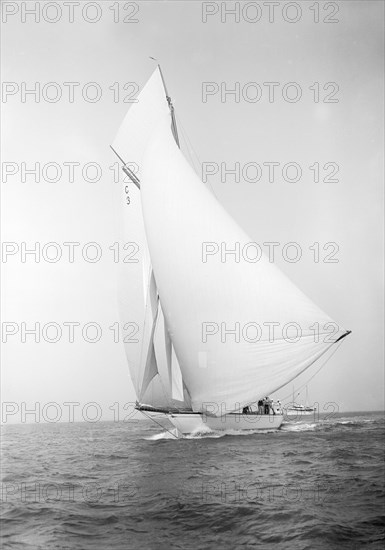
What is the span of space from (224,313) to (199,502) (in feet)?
30.0

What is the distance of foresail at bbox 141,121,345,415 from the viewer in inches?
658

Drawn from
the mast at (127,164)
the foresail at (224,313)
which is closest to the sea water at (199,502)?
the foresail at (224,313)

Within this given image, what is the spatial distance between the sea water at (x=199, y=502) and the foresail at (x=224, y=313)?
311 centimetres

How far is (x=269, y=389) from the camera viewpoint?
16.9 metres

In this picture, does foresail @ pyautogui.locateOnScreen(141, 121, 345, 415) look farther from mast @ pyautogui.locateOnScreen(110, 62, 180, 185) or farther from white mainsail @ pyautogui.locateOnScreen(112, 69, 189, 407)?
mast @ pyautogui.locateOnScreen(110, 62, 180, 185)

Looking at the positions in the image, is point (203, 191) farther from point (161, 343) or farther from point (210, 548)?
point (210, 548)

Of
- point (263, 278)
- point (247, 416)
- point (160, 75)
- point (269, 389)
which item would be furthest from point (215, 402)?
point (160, 75)

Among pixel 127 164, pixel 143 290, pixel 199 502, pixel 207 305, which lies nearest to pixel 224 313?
pixel 207 305

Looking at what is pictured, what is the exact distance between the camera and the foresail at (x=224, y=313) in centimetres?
1670

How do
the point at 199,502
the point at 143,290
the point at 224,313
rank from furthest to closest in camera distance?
1. the point at 143,290
2. the point at 224,313
3. the point at 199,502

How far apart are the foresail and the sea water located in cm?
311

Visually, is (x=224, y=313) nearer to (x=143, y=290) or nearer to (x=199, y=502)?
(x=143, y=290)

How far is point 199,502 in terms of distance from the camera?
814cm

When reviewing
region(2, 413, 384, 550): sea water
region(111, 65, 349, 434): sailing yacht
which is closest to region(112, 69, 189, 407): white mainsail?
region(111, 65, 349, 434): sailing yacht
